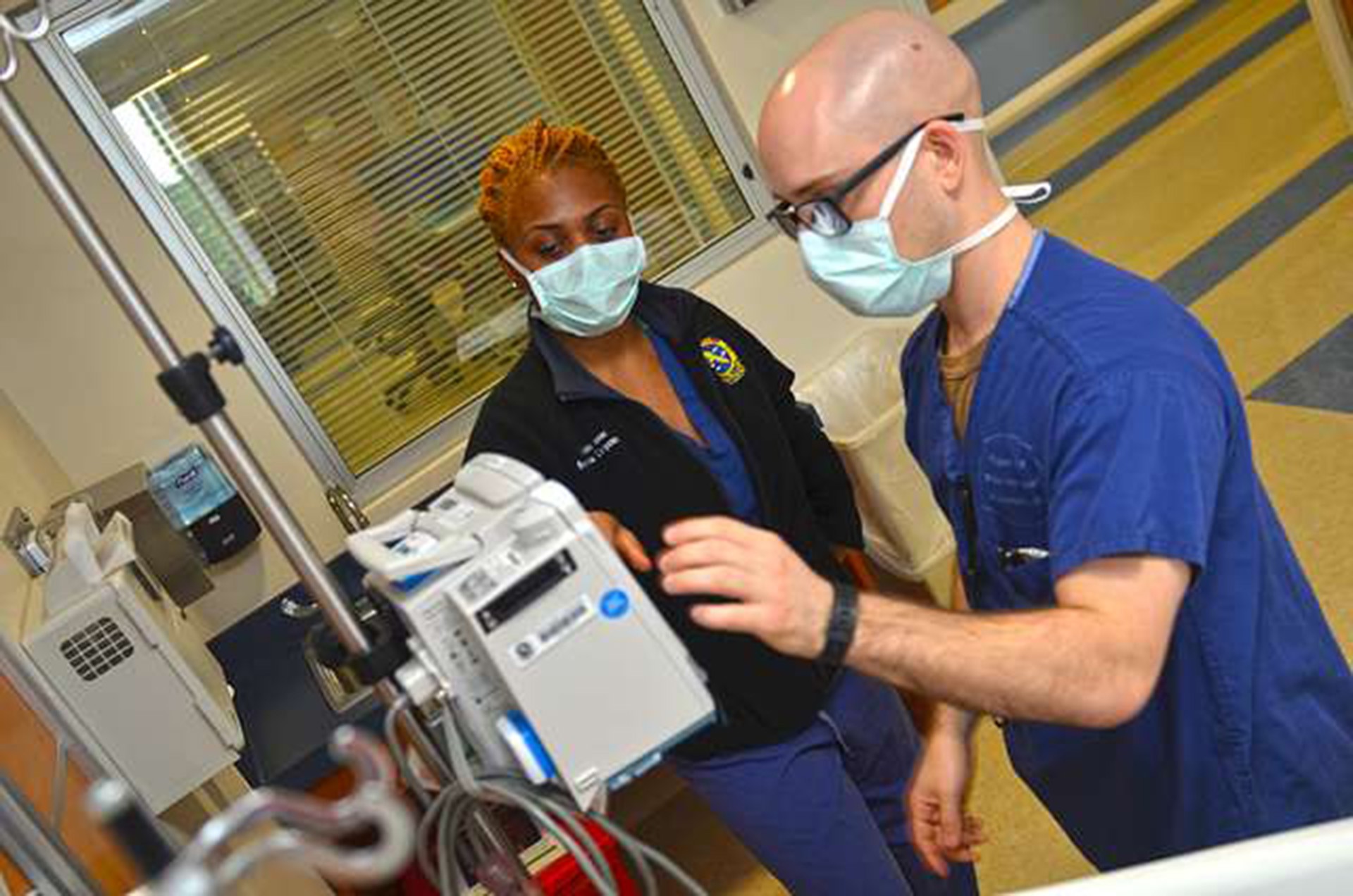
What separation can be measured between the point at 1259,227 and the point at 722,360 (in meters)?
2.98

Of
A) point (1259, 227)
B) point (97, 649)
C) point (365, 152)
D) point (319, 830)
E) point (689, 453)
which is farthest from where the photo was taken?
point (1259, 227)

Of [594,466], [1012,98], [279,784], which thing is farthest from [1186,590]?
[1012,98]

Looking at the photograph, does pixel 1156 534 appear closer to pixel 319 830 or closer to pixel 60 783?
pixel 319 830

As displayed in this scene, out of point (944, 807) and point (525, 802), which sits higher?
point (525, 802)

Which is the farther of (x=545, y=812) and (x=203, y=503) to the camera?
(x=203, y=503)

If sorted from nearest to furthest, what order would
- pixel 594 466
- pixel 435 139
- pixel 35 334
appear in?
pixel 594 466 < pixel 35 334 < pixel 435 139

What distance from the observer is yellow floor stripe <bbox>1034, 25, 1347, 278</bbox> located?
4.52 metres

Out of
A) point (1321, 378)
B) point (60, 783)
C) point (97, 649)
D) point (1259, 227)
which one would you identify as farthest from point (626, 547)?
point (1259, 227)

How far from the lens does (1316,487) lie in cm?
303

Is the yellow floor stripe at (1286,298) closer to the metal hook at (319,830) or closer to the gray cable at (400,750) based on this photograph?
the gray cable at (400,750)

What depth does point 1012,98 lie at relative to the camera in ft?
19.4

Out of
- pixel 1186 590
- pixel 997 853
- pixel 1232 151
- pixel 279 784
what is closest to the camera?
pixel 1186 590

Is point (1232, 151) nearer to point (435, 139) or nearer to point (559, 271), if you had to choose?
point (435, 139)

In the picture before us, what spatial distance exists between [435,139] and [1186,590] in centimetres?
248
